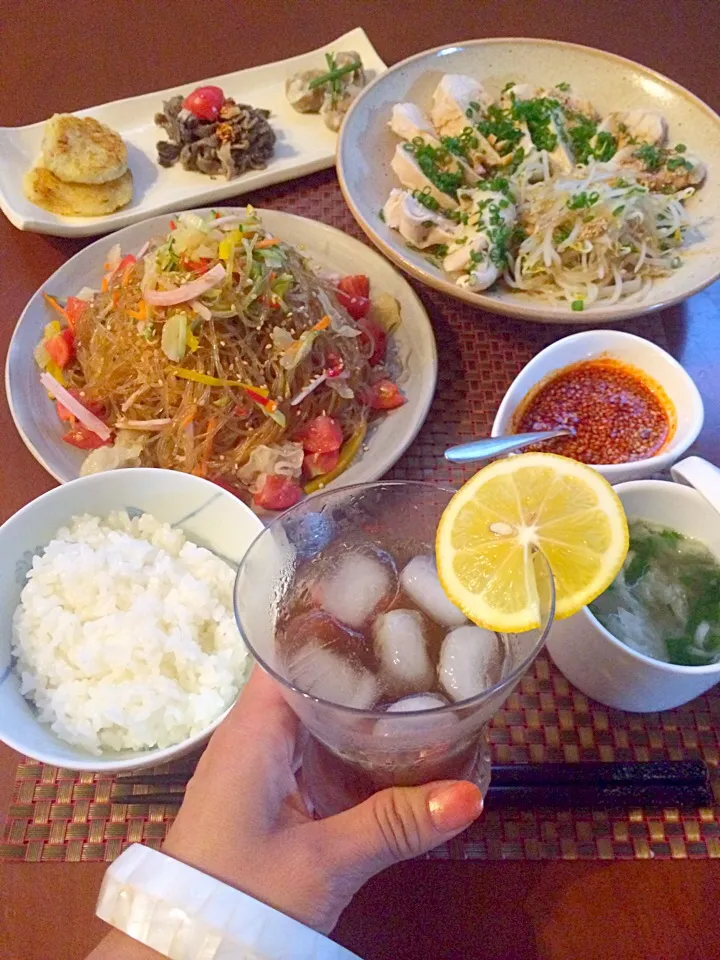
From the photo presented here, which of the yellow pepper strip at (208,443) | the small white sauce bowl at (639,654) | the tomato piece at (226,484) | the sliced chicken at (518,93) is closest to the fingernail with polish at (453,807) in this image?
Answer: the small white sauce bowl at (639,654)

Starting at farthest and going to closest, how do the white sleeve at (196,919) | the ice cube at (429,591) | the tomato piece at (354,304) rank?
the tomato piece at (354,304), the ice cube at (429,591), the white sleeve at (196,919)

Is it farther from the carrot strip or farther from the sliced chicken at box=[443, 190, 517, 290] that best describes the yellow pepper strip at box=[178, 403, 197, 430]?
the sliced chicken at box=[443, 190, 517, 290]

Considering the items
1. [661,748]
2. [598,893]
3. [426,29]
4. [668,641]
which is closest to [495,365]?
[668,641]

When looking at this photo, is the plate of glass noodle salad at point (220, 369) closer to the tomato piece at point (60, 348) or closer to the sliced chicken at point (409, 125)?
the tomato piece at point (60, 348)

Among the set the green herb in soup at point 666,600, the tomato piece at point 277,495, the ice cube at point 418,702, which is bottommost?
the tomato piece at point 277,495

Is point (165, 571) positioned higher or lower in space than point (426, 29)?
lower

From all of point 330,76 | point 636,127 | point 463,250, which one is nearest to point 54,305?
point 463,250

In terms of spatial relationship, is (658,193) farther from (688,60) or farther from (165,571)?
(165,571)

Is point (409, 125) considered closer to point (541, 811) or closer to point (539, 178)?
point (539, 178)
